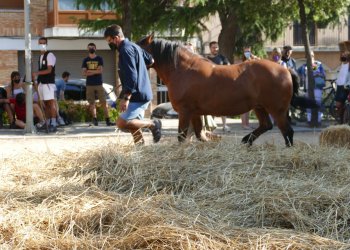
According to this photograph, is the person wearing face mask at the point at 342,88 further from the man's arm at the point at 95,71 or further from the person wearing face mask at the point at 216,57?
the man's arm at the point at 95,71

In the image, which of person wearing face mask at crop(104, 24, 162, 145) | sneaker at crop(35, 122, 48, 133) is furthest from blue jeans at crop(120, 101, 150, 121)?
sneaker at crop(35, 122, 48, 133)

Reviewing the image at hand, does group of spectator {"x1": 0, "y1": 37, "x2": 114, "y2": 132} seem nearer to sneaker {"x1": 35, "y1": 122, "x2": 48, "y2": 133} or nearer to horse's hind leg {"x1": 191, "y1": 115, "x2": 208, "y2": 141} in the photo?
sneaker {"x1": 35, "y1": 122, "x2": 48, "y2": 133}

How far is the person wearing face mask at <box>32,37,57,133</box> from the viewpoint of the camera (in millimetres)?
17562

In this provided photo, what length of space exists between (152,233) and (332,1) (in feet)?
46.2

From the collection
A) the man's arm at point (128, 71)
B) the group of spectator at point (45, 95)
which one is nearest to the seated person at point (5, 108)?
the group of spectator at point (45, 95)

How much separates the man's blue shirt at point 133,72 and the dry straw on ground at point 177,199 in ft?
9.04

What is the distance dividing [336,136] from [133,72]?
9.20ft

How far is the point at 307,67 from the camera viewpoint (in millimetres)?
18875

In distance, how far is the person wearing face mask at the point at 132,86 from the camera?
10.2m

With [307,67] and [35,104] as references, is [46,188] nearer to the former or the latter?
[35,104]

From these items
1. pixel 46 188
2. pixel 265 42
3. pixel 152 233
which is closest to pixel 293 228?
pixel 152 233

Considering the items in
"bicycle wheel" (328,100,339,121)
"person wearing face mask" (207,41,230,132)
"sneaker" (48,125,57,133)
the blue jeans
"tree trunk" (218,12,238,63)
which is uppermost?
"tree trunk" (218,12,238,63)

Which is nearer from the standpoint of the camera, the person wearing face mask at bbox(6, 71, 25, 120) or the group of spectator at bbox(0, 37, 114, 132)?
the group of spectator at bbox(0, 37, 114, 132)

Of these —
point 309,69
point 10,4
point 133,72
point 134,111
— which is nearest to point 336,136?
point 134,111
